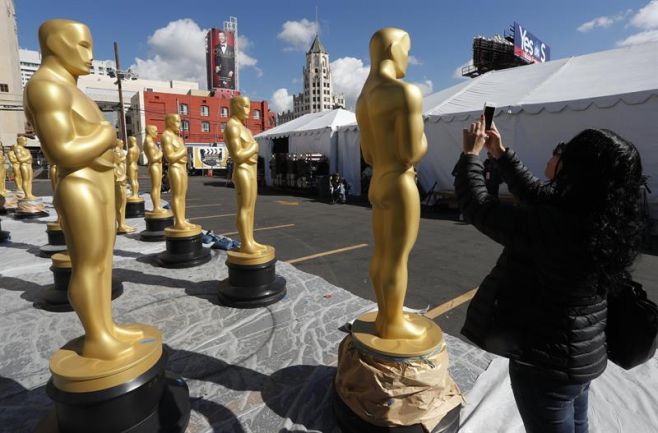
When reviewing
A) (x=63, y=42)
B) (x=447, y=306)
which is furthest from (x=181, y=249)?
(x=447, y=306)

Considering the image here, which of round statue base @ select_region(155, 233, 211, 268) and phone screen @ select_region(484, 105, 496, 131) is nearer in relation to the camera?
phone screen @ select_region(484, 105, 496, 131)

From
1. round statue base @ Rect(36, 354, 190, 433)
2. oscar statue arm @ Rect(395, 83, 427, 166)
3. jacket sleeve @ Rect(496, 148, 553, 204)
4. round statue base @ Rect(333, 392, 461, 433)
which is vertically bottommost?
round statue base @ Rect(333, 392, 461, 433)

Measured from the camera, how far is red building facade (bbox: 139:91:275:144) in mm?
40594

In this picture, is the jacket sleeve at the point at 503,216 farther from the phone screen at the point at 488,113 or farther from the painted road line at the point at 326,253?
the painted road line at the point at 326,253

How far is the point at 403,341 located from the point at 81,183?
1.99m

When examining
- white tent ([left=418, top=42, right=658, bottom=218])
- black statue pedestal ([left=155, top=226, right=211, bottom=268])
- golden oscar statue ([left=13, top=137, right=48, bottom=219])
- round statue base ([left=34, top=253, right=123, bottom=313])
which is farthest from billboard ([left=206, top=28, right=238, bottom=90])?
round statue base ([left=34, top=253, right=123, bottom=313])

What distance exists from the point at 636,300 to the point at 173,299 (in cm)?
401

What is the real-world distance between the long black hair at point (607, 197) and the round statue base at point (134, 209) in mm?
9463

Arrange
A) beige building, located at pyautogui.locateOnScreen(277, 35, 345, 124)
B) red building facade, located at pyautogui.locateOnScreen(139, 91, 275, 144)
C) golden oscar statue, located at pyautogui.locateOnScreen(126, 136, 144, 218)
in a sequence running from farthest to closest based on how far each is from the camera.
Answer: beige building, located at pyautogui.locateOnScreen(277, 35, 345, 124), red building facade, located at pyautogui.locateOnScreen(139, 91, 275, 144), golden oscar statue, located at pyautogui.locateOnScreen(126, 136, 144, 218)

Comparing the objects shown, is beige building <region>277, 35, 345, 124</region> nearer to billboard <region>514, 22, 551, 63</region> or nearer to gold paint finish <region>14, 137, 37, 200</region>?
billboard <region>514, 22, 551, 63</region>

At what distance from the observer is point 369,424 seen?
2.06m

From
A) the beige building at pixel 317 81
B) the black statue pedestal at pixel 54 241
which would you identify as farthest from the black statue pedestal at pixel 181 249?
the beige building at pixel 317 81

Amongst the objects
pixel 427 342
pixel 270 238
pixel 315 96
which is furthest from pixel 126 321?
pixel 315 96

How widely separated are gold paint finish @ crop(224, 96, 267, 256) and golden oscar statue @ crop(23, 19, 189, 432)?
5.87 ft
